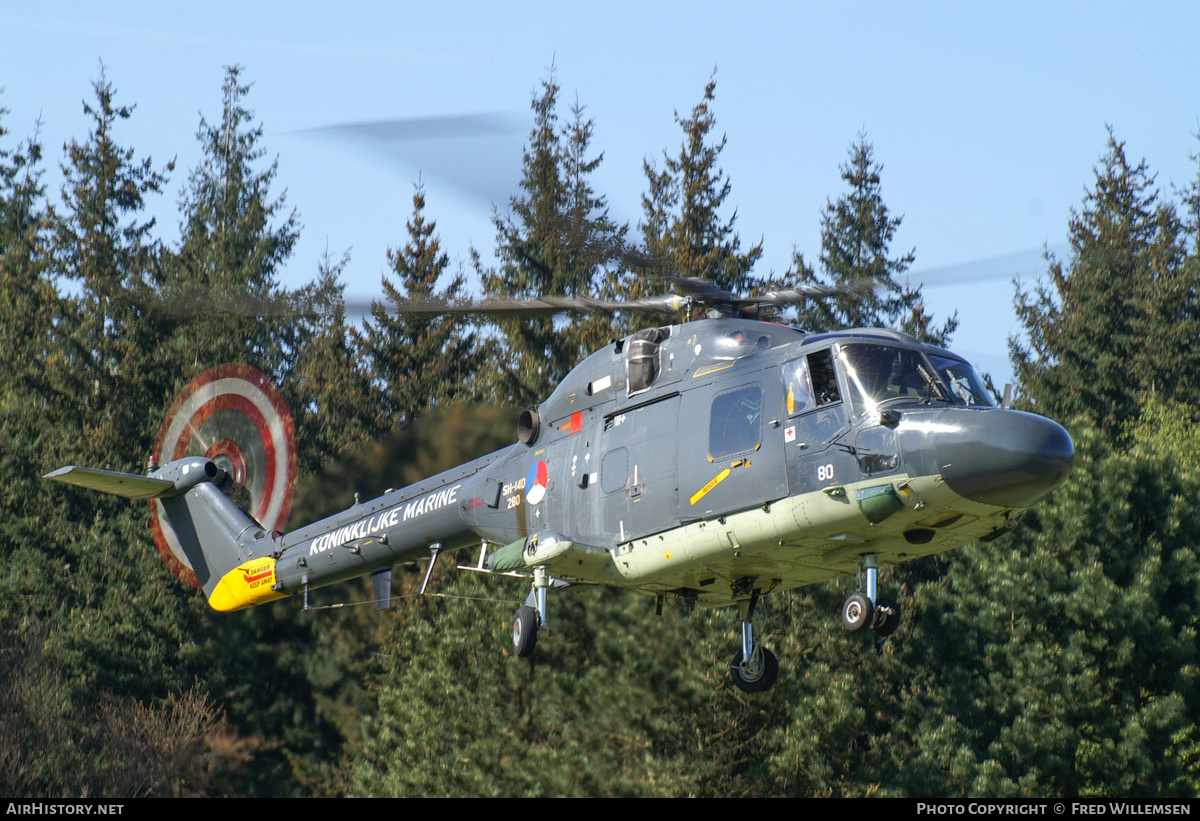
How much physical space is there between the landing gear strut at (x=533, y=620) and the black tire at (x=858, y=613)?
3.18m

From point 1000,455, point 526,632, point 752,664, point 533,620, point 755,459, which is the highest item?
point 755,459

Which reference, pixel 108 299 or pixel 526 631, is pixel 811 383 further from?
pixel 108 299

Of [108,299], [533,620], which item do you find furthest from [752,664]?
[108,299]

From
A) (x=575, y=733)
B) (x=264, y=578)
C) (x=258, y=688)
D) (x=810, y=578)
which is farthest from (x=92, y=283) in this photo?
(x=810, y=578)

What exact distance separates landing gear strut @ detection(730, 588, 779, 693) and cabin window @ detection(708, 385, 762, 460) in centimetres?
198

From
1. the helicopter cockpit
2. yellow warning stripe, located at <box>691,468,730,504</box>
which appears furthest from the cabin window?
the helicopter cockpit

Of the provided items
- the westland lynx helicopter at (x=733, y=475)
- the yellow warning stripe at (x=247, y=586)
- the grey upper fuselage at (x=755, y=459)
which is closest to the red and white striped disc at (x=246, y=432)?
the yellow warning stripe at (x=247, y=586)

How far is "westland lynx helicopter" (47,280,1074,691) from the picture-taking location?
12.0 m

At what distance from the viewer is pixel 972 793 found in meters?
28.0

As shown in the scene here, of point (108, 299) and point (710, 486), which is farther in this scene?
point (108, 299)

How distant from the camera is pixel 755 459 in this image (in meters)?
12.9

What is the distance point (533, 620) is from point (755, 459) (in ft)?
10.4

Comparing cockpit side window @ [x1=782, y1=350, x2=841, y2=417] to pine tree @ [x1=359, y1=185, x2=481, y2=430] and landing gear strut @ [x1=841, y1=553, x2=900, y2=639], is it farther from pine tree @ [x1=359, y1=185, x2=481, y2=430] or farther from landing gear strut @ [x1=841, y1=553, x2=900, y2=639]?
pine tree @ [x1=359, y1=185, x2=481, y2=430]

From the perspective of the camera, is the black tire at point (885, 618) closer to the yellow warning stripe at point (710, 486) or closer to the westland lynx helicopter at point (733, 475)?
the westland lynx helicopter at point (733, 475)
